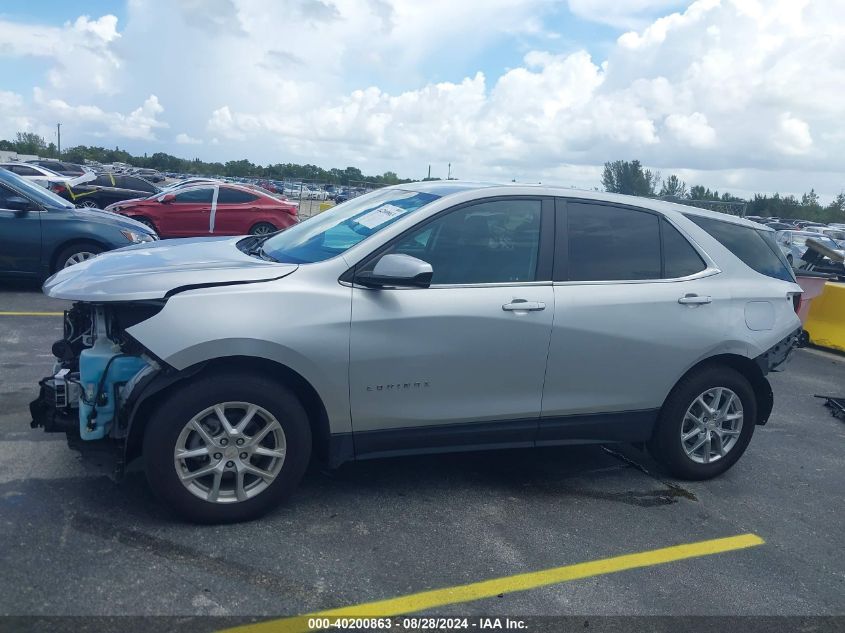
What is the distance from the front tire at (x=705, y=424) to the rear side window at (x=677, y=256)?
24.4 inches

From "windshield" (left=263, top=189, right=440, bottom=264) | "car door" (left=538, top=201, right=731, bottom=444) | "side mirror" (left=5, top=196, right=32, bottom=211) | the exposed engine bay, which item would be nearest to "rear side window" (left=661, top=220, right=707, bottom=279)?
"car door" (left=538, top=201, right=731, bottom=444)

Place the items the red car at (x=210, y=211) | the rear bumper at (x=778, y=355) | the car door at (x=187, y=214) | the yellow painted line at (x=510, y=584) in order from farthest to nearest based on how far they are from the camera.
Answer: the car door at (x=187, y=214) → the red car at (x=210, y=211) → the rear bumper at (x=778, y=355) → the yellow painted line at (x=510, y=584)

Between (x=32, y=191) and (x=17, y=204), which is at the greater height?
(x=32, y=191)

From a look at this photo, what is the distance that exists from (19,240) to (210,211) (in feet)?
24.1

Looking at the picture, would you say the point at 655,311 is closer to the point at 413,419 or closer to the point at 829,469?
the point at 413,419

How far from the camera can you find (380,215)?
438 centimetres

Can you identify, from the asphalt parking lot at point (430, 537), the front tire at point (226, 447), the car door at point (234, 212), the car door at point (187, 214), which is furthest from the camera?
the car door at point (234, 212)

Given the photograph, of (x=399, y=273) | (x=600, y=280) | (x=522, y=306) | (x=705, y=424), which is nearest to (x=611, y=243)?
(x=600, y=280)

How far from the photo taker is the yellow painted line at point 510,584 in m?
3.05

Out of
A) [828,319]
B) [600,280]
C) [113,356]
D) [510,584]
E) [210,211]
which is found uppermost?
[600,280]

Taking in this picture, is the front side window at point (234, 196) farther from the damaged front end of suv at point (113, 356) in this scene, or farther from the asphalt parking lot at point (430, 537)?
the damaged front end of suv at point (113, 356)

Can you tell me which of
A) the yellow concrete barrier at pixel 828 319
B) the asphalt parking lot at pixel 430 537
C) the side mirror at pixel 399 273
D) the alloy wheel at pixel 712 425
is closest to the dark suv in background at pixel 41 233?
the asphalt parking lot at pixel 430 537

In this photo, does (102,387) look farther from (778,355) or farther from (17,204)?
(17,204)

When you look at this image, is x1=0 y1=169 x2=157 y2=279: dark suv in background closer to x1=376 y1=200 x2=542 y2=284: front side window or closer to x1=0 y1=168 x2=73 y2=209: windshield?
x1=0 y1=168 x2=73 y2=209: windshield
